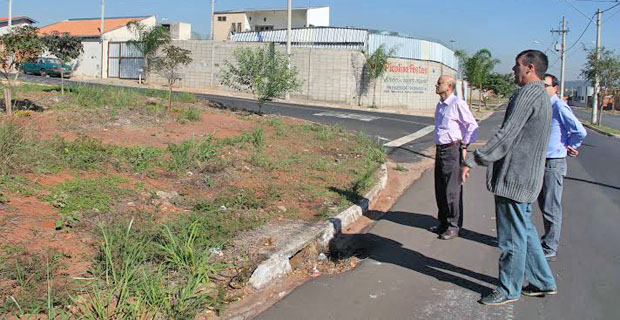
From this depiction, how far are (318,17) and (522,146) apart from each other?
49867 millimetres

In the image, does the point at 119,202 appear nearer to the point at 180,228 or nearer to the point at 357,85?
the point at 180,228

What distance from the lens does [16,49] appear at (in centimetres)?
1052

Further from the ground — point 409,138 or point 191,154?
point 409,138

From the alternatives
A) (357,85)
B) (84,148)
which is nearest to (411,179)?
(84,148)

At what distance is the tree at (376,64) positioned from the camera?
112 feet

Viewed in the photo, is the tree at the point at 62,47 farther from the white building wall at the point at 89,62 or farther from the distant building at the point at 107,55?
the white building wall at the point at 89,62

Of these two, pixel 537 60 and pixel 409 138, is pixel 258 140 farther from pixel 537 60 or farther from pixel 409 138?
pixel 409 138

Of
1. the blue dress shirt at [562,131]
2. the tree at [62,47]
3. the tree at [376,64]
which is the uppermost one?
the tree at [376,64]

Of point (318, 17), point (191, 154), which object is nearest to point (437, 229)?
point (191, 154)

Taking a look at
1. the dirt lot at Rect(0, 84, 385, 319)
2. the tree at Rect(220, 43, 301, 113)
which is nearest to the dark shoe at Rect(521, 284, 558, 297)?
the dirt lot at Rect(0, 84, 385, 319)

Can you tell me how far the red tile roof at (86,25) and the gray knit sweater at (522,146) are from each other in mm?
48081

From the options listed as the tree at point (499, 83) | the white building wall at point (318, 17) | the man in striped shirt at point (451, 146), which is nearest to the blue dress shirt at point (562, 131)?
the man in striped shirt at point (451, 146)

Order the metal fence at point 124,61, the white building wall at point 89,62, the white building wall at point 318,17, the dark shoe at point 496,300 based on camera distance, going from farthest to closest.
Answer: the white building wall at point 318,17
the white building wall at point 89,62
the metal fence at point 124,61
the dark shoe at point 496,300

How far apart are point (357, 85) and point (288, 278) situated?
30.8 metres
